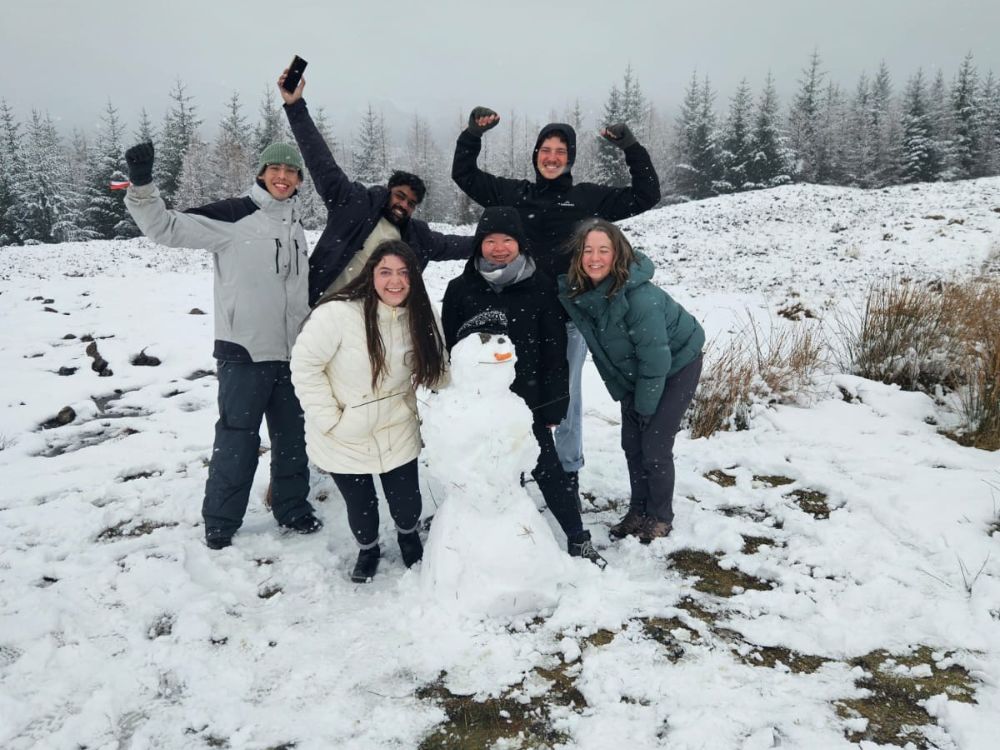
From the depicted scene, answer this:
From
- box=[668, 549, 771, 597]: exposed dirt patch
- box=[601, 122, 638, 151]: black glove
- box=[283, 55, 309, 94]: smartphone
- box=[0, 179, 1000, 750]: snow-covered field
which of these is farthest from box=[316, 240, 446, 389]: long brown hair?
box=[668, 549, 771, 597]: exposed dirt patch

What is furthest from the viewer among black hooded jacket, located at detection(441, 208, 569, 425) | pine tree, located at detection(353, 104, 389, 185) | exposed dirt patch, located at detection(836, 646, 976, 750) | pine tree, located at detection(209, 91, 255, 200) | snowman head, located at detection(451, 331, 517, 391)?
pine tree, located at detection(353, 104, 389, 185)

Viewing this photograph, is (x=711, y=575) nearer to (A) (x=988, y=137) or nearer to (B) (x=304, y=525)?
(B) (x=304, y=525)

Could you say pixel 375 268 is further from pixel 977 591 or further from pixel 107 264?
pixel 107 264

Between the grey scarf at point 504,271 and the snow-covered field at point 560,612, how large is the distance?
75 centimetres

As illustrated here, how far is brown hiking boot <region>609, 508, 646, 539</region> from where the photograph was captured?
368 centimetres

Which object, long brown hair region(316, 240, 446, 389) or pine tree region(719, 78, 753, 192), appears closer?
long brown hair region(316, 240, 446, 389)

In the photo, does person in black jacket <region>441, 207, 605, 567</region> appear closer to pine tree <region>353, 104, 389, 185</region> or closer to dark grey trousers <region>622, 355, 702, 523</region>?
→ dark grey trousers <region>622, 355, 702, 523</region>

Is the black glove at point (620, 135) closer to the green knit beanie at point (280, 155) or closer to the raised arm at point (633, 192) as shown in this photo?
the raised arm at point (633, 192)

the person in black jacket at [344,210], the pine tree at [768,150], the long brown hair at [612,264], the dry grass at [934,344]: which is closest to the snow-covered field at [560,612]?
the dry grass at [934,344]

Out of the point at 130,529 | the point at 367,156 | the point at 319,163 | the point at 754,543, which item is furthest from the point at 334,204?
the point at 367,156

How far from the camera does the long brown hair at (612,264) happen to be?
3.22 metres

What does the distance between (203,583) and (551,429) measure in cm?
214

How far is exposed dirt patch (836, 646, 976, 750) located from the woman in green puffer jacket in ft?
4.40

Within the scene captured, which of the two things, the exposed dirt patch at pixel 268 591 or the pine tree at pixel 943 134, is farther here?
the pine tree at pixel 943 134
